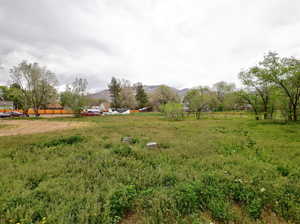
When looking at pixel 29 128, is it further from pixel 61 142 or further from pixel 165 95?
pixel 165 95

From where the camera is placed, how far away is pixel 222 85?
59.1m

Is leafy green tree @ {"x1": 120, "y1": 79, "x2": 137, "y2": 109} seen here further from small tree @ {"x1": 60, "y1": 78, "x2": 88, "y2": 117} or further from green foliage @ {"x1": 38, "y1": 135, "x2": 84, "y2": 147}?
green foliage @ {"x1": 38, "y1": 135, "x2": 84, "y2": 147}

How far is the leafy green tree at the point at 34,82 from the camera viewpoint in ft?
79.6

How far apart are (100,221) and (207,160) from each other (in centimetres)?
415

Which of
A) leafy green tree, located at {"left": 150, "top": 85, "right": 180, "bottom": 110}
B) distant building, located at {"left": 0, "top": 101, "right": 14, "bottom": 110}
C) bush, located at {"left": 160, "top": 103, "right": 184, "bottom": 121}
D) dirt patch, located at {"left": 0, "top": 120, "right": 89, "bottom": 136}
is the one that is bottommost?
dirt patch, located at {"left": 0, "top": 120, "right": 89, "bottom": 136}

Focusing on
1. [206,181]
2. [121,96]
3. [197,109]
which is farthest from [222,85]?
[206,181]

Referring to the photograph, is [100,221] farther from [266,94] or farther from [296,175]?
[266,94]

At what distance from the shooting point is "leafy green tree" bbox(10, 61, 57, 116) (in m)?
24.2

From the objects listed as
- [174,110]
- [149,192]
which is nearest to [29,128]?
[149,192]

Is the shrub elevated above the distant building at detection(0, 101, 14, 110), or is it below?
below

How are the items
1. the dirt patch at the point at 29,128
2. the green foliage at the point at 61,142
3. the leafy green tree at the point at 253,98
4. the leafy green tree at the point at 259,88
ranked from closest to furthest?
1. the green foliage at the point at 61,142
2. the dirt patch at the point at 29,128
3. the leafy green tree at the point at 259,88
4. the leafy green tree at the point at 253,98

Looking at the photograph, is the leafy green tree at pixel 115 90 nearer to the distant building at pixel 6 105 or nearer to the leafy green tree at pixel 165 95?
the leafy green tree at pixel 165 95

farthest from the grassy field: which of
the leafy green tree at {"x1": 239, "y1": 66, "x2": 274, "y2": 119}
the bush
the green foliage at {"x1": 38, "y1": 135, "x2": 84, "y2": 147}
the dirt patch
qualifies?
the bush

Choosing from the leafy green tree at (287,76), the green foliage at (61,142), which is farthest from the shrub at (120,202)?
the leafy green tree at (287,76)
